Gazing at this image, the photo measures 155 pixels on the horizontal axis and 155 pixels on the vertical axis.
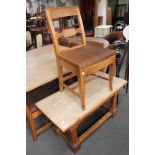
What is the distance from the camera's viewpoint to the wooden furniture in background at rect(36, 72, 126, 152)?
1.25 meters

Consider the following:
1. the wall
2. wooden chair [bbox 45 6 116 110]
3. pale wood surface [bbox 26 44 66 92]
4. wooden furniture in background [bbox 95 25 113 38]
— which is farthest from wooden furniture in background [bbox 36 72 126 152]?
the wall

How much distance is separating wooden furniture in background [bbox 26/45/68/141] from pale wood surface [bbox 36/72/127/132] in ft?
0.42

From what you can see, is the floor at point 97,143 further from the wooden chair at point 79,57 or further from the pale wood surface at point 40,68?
the pale wood surface at point 40,68

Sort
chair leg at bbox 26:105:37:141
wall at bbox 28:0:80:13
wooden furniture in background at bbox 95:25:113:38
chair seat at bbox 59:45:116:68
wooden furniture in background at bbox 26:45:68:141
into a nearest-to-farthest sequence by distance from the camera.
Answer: chair seat at bbox 59:45:116:68 < wooden furniture in background at bbox 26:45:68:141 < chair leg at bbox 26:105:37:141 < wooden furniture in background at bbox 95:25:113:38 < wall at bbox 28:0:80:13

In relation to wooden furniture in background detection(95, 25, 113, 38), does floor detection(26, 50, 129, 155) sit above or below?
below

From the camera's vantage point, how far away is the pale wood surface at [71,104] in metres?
1.25

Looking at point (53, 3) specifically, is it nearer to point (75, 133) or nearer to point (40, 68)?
point (40, 68)

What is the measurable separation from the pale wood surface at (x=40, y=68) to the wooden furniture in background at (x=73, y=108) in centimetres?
24

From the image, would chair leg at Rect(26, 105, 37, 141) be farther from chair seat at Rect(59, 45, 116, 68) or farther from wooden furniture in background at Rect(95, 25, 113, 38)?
wooden furniture in background at Rect(95, 25, 113, 38)

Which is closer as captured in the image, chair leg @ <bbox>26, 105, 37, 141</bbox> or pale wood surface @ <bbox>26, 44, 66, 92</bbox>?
pale wood surface @ <bbox>26, 44, 66, 92</bbox>

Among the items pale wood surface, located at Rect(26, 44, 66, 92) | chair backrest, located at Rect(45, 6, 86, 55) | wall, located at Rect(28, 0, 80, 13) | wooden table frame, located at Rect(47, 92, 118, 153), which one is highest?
wall, located at Rect(28, 0, 80, 13)

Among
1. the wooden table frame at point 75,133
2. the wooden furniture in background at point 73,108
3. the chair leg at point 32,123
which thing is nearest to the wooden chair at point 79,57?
the wooden furniture in background at point 73,108
